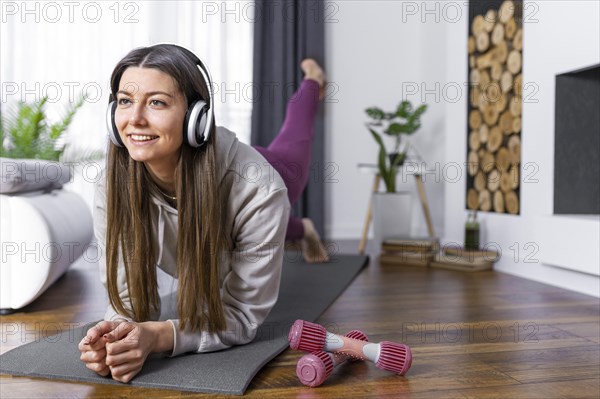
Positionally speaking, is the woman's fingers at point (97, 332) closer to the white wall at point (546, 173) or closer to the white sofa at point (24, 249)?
the white sofa at point (24, 249)

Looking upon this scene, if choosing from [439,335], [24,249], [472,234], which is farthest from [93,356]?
[472,234]

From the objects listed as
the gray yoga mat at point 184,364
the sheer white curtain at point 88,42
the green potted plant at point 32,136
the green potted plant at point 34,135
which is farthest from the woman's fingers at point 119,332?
the sheer white curtain at point 88,42

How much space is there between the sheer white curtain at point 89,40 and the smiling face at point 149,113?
9.70 feet

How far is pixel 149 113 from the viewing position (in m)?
1.30

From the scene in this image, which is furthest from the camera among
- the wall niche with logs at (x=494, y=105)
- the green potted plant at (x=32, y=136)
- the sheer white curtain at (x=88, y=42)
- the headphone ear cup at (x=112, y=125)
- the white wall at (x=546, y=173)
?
the sheer white curtain at (x=88, y=42)

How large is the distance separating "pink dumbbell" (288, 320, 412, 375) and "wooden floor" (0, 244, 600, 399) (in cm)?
3

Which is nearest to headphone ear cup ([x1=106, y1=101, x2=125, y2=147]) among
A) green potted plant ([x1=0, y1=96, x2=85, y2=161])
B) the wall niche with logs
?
the wall niche with logs

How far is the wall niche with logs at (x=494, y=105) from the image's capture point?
2.91 m

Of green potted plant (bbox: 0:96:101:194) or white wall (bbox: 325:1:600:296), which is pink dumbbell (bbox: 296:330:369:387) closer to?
white wall (bbox: 325:1:600:296)

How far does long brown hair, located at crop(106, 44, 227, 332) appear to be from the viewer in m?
1.36

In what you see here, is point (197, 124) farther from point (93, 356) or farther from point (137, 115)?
point (93, 356)

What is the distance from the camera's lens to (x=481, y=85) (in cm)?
319

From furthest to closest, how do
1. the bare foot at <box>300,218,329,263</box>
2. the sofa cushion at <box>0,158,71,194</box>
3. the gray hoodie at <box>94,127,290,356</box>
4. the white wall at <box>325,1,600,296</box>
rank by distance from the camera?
1. the bare foot at <box>300,218,329,263</box>
2. the white wall at <box>325,1,600,296</box>
3. the sofa cushion at <box>0,158,71,194</box>
4. the gray hoodie at <box>94,127,290,356</box>

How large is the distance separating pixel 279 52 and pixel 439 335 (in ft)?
9.60
